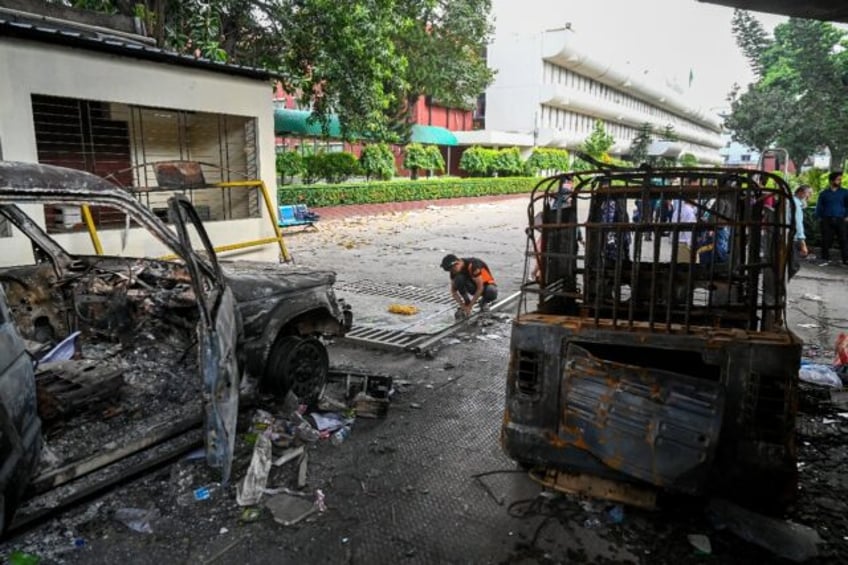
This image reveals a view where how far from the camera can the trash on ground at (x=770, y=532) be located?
275cm

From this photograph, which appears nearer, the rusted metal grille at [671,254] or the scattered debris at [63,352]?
the rusted metal grille at [671,254]

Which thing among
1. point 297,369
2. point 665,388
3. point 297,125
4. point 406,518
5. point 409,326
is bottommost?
point 406,518

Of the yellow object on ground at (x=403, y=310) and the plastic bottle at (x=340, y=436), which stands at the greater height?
the yellow object on ground at (x=403, y=310)

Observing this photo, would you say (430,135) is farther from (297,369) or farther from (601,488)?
(601,488)

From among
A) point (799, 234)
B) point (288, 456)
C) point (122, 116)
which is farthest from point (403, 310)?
point (122, 116)

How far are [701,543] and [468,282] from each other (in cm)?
474

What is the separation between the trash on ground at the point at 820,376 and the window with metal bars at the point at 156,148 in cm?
821

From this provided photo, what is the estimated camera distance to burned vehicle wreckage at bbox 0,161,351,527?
276 cm

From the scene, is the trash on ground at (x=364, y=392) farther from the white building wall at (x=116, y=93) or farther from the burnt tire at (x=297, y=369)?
the white building wall at (x=116, y=93)

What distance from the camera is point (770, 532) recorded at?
2.83 m

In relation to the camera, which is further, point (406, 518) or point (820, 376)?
point (820, 376)

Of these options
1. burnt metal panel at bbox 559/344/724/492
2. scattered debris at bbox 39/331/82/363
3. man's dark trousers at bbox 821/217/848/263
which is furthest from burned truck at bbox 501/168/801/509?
man's dark trousers at bbox 821/217/848/263

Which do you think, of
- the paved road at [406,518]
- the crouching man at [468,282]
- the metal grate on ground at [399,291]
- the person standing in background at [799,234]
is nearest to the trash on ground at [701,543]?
the paved road at [406,518]

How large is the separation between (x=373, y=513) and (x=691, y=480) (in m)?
1.68
